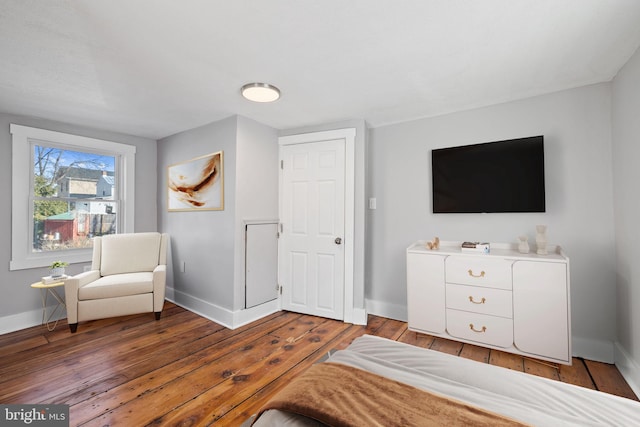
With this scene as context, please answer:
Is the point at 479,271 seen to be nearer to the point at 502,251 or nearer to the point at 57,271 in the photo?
the point at 502,251

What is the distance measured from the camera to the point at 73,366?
2180 millimetres

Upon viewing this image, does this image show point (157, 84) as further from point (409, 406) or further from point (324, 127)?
point (409, 406)

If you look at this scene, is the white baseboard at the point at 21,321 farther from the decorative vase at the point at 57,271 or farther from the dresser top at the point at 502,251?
the dresser top at the point at 502,251

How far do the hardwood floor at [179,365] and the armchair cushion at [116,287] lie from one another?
0.34 metres

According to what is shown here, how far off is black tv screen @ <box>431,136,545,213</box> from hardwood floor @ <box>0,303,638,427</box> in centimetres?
128

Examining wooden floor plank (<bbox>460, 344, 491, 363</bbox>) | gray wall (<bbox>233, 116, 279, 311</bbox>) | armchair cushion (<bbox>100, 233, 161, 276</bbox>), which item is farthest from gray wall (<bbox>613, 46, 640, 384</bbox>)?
armchair cushion (<bbox>100, 233, 161, 276</bbox>)

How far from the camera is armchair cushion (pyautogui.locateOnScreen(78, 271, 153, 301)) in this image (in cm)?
284

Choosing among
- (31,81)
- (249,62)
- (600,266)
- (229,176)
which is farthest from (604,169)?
(31,81)

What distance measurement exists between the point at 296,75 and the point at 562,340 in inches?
110

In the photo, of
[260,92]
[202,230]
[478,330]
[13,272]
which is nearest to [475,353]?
[478,330]

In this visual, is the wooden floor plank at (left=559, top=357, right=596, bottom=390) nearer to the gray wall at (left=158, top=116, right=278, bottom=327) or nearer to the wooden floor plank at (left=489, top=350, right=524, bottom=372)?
the wooden floor plank at (left=489, top=350, right=524, bottom=372)

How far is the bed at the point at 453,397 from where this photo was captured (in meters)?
0.84

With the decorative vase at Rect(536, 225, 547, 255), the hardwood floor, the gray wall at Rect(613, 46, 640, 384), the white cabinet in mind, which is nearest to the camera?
the hardwood floor

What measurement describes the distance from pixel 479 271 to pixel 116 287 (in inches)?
140
